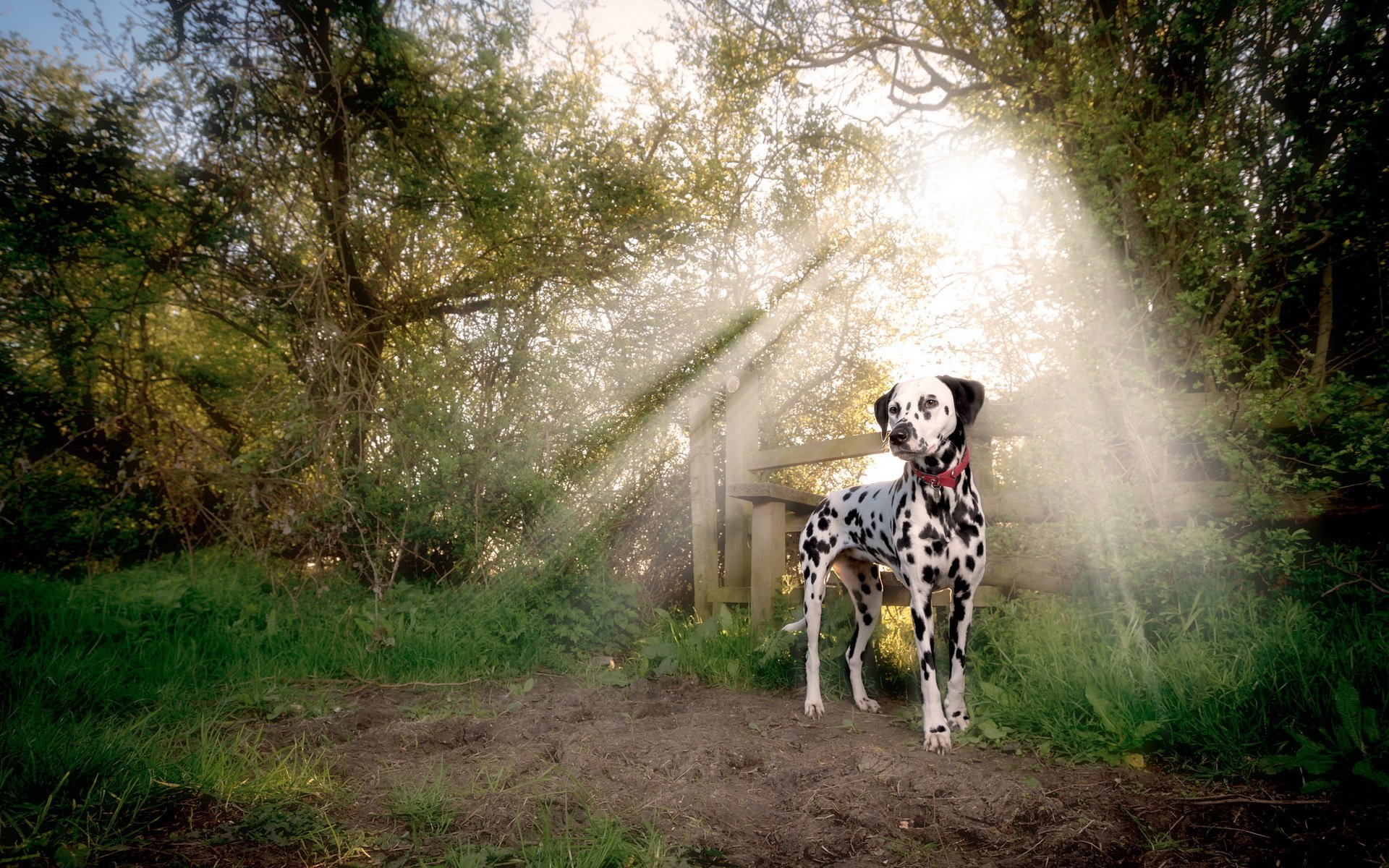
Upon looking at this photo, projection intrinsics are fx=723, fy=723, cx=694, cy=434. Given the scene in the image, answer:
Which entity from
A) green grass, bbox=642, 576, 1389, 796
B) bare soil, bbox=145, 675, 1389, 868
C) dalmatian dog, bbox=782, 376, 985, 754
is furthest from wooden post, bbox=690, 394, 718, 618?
dalmatian dog, bbox=782, 376, 985, 754

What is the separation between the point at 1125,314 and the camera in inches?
158

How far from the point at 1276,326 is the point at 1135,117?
1.39 metres

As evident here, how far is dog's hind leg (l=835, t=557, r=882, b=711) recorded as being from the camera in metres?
4.78

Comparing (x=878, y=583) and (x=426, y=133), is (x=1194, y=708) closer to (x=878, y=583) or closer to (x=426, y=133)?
(x=878, y=583)

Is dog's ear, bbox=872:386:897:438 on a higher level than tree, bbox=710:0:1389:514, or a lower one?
lower

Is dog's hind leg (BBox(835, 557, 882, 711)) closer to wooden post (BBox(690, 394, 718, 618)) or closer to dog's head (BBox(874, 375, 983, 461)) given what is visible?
dog's head (BBox(874, 375, 983, 461))

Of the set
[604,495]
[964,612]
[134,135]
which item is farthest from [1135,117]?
[134,135]

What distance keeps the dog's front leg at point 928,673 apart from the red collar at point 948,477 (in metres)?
0.52

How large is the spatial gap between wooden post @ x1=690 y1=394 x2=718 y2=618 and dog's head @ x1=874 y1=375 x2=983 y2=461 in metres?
3.41

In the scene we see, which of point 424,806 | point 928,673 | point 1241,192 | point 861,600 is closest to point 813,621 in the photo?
point 861,600

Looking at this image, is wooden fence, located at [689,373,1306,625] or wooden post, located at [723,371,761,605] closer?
wooden fence, located at [689,373,1306,625]

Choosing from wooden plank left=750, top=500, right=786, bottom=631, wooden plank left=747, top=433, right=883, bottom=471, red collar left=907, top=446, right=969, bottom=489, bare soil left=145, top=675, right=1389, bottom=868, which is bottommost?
bare soil left=145, top=675, right=1389, bottom=868

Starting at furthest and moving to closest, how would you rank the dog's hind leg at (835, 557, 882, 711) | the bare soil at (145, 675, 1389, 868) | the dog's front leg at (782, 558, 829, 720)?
the dog's hind leg at (835, 557, 882, 711) < the dog's front leg at (782, 558, 829, 720) < the bare soil at (145, 675, 1389, 868)

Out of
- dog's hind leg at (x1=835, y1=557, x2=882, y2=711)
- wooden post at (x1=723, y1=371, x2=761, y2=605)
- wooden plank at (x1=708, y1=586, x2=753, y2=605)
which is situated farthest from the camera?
wooden post at (x1=723, y1=371, x2=761, y2=605)
